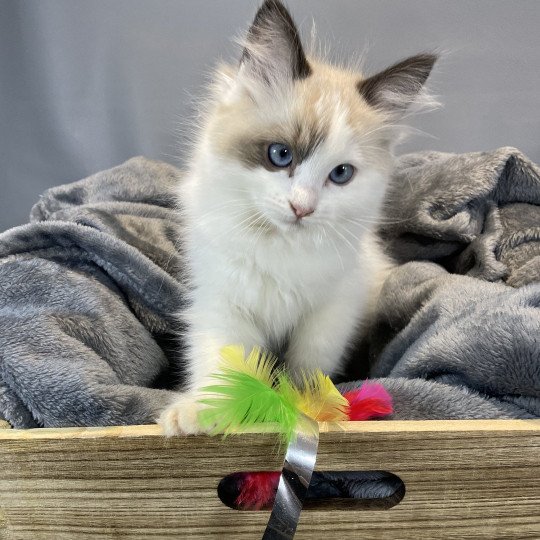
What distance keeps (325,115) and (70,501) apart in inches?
28.0

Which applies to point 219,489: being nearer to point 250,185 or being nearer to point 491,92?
point 250,185

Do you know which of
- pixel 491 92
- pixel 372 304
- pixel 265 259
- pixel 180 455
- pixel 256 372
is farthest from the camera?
pixel 491 92

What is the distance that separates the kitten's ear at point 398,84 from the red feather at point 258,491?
697 mm

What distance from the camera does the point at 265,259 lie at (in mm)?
1021

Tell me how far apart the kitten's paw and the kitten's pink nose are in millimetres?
332

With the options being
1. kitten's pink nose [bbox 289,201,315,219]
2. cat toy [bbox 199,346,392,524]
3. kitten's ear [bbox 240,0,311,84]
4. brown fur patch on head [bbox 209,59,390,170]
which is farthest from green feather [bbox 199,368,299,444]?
kitten's ear [bbox 240,0,311,84]

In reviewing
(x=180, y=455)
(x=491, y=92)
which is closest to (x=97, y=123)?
Answer: (x=491, y=92)

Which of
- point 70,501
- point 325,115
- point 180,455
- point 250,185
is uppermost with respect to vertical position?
point 325,115

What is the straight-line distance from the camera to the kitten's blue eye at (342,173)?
3.22 ft

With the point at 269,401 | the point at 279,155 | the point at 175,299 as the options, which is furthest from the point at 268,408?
the point at 175,299

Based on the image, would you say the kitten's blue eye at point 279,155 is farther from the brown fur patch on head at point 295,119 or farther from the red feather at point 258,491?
the red feather at point 258,491

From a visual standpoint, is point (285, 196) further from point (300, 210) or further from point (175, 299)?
point (175, 299)

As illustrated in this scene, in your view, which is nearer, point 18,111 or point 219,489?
point 219,489

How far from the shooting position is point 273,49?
1029 millimetres
